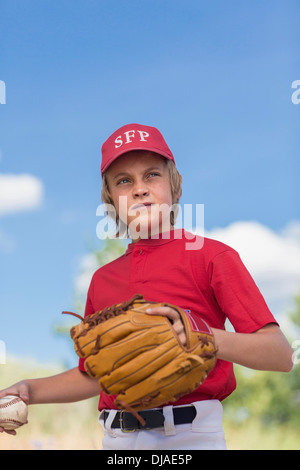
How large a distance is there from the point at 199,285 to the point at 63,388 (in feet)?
2.57

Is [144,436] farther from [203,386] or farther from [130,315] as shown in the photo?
[130,315]

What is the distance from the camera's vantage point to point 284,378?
1642cm

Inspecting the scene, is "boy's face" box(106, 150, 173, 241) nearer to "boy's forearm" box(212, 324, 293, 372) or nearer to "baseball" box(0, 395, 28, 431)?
"boy's forearm" box(212, 324, 293, 372)

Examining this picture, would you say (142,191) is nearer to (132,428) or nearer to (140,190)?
(140,190)

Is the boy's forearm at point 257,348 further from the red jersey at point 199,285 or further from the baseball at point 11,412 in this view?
the baseball at point 11,412

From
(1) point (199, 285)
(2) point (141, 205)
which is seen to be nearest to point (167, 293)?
(1) point (199, 285)

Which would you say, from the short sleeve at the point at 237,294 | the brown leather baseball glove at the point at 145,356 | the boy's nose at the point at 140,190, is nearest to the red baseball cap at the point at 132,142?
the boy's nose at the point at 140,190

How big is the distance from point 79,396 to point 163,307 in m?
0.86

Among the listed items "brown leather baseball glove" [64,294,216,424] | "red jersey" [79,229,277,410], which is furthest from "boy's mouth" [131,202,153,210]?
"brown leather baseball glove" [64,294,216,424]

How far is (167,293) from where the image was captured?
204 cm

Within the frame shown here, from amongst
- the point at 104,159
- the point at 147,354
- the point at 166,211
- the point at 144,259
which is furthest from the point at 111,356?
the point at 104,159

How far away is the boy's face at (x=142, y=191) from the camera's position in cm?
219

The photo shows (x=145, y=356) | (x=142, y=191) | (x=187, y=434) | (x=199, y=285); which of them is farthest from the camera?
(x=142, y=191)

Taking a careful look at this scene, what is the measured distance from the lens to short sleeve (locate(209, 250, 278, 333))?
74.2 inches
